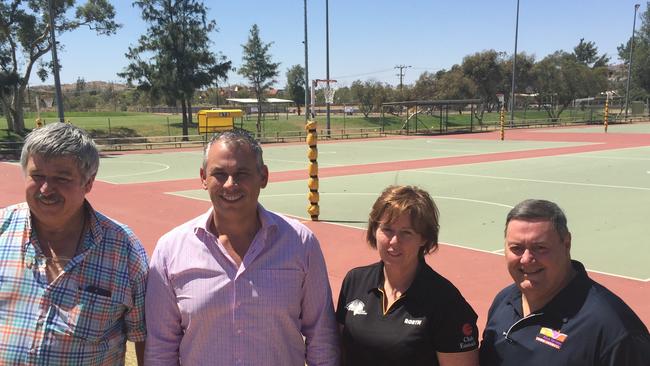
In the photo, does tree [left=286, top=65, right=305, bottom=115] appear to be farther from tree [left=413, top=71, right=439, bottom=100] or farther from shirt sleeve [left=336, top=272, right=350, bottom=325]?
shirt sleeve [left=336, top=272, right=350, bottom=325]

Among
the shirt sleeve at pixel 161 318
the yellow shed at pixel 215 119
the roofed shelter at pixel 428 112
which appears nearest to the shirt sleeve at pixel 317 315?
the shirt sleeve at pixel 161 318

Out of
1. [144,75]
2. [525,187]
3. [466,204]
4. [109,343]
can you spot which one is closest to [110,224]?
[109,343]

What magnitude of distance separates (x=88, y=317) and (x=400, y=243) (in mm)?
1298

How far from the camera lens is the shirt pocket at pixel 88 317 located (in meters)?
2.19

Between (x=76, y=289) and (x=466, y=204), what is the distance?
34.5 feet

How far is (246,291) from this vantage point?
7.46ft

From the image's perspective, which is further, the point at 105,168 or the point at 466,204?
the point at 105,168

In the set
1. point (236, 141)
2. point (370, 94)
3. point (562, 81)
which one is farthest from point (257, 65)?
point (236, 141)

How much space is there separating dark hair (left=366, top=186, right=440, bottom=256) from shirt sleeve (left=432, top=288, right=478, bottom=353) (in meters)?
0.32

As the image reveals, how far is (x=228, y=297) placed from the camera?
89.4 inches

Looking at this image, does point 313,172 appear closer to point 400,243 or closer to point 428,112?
point 400,243

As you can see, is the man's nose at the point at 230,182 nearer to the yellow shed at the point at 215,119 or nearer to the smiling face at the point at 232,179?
the smiling face at the point at 232,179

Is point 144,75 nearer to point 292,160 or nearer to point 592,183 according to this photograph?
point 292,160

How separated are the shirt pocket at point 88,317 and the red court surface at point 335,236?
3803 millimetres
